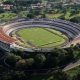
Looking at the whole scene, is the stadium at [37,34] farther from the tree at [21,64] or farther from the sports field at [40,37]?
the tree at [21,64]

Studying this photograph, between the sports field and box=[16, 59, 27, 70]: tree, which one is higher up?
box=[16, 59, 27, 70]: tree

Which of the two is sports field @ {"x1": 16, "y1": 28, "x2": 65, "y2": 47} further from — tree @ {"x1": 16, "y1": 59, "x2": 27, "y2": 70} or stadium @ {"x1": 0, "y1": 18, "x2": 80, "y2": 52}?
tree @ {"x1": 16, "y1": 59, "x2": 27, "y2": 70}

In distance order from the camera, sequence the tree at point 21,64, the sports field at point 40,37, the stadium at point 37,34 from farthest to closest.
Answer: the sports field at point 40,37 → the stadium at point 37,34 → the tree at point 21,64

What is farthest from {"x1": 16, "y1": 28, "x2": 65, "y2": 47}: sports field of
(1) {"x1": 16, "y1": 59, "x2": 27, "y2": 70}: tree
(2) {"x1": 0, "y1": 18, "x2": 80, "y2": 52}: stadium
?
(1) {"x1": 16, "y1": 59, "x2": 27, "y2": 70}: tree

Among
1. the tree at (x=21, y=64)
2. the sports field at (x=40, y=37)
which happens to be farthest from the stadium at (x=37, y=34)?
the tree at (x=21, y=64)

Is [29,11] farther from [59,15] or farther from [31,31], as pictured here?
[31,31]

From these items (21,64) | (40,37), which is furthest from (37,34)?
(21,64)

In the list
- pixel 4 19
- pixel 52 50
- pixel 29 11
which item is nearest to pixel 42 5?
pixel 29 11
